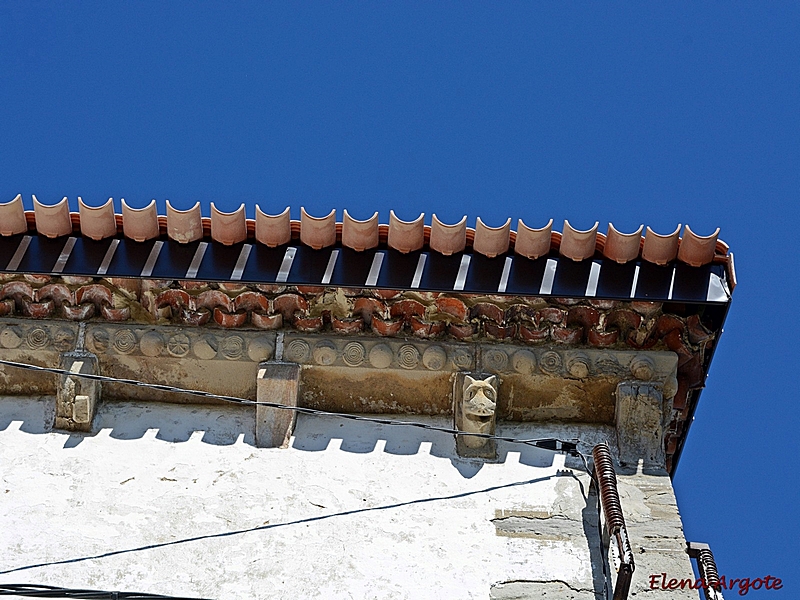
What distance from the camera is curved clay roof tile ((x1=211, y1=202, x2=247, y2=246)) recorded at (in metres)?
8.23

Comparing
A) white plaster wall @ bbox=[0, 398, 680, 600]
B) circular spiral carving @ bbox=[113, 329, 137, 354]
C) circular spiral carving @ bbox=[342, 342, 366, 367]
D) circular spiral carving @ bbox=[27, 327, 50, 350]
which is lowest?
white plaster wall @ bbox=[0, 398, 680, 600]

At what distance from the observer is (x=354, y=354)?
830cm

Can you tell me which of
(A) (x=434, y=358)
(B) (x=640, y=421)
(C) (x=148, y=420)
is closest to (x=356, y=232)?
(A) (x=434, y=358)

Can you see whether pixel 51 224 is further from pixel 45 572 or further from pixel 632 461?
pixel 632 461

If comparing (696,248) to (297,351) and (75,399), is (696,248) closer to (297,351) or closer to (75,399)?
(297,351)

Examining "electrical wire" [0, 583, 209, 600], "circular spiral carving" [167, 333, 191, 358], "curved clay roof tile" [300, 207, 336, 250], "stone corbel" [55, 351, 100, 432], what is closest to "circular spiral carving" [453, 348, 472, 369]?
"curved clay roof tile" [300, 207, 336, 250]

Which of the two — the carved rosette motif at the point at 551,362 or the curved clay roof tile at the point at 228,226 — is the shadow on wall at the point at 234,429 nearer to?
the carved rosette motif at the point at 551,362

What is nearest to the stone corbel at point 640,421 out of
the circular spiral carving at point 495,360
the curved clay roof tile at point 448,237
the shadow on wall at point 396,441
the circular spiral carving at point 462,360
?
the shadow on wall at point 396,441

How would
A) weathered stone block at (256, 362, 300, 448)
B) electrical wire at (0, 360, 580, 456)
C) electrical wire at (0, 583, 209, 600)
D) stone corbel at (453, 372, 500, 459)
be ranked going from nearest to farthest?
electrical wire at (0, 583, 209, 600) < electrical wire at (0, 360, 580, 456) < stone corbel at (453, 372, 500, 459) < weathered stone block at (256, 362, 300, 448)

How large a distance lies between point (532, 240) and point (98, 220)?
2.94m

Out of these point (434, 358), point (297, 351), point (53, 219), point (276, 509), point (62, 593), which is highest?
point (53, 219)

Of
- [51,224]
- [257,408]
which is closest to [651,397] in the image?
[257,408]

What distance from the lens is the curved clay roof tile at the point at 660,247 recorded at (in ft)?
26.5

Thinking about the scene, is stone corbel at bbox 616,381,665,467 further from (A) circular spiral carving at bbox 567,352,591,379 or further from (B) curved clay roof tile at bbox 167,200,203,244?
(B) curved clay roof tile at bbox 167,200,203,244
